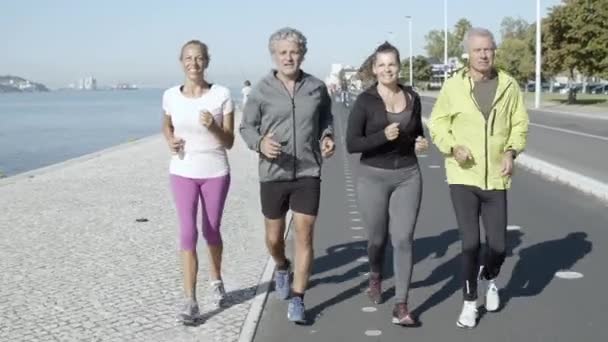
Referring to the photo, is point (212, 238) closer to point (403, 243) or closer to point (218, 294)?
point (218, 294)

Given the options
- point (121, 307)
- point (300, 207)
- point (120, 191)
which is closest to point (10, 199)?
point (120, 191)

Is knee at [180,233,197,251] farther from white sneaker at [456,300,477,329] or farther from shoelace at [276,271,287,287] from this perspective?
white sneaker at [456,300,477,329]

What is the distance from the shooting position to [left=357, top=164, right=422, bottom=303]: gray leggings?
16.4 ft

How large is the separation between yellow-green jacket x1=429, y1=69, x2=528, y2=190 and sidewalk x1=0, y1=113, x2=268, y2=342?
181 cm

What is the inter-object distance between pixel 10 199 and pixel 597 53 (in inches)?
1533

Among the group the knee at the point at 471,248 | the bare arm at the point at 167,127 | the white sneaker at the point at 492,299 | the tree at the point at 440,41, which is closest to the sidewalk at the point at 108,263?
the bare arm at the point at 167,127

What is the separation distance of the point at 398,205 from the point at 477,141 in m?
0.66

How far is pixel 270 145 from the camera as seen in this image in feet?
15.5

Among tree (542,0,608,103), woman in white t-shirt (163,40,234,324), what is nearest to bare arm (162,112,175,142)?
woman in white t-shirt (163,40,234,324)

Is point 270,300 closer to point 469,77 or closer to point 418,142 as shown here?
point 418,142

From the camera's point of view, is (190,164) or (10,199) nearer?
(190,164)

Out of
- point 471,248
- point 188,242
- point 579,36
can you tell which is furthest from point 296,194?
point 579,36

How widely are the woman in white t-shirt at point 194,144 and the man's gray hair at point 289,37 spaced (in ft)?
1.52

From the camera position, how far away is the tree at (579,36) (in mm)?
42906
